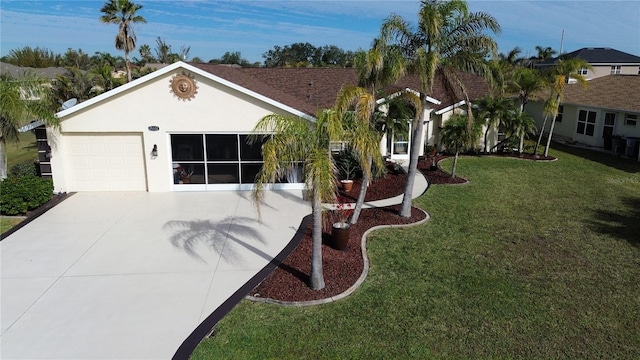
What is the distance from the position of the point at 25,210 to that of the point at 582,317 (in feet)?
48.7

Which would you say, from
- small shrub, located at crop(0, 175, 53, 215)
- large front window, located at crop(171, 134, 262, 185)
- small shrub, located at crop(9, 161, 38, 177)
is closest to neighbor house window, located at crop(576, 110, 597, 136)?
large front window, located at crop(171, 134, 262, 185)

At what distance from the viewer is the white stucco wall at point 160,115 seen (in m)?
14.5

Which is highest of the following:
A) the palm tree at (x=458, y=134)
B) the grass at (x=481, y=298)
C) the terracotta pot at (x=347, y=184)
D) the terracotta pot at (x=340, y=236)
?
the palm tree at (x=458, y=134)

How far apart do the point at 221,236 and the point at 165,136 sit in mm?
5680

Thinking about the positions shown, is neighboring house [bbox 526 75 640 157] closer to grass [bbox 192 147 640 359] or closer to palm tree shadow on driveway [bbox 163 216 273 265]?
grass [bbox 192 147 640 359]

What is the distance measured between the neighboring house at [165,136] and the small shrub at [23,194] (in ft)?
4.06

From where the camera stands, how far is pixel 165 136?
15.0 meters

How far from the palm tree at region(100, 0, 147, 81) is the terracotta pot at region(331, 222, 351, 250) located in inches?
1139

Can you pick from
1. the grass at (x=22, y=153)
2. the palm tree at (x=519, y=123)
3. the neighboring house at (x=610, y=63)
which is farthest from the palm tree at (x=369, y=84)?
the neighboring house at (x=610, y=63)

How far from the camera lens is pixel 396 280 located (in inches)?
340

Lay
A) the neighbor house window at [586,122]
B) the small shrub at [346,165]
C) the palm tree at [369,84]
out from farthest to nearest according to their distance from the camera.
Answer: the neighbor house window at [586,122], the small shrub at [346,165], the palm tree at [369,84]

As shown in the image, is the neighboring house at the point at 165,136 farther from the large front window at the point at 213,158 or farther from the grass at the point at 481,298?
the grass at the point at 481,298

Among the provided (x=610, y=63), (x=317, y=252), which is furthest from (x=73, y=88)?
(x=610, y=63)

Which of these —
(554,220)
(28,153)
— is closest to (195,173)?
(554,220)
